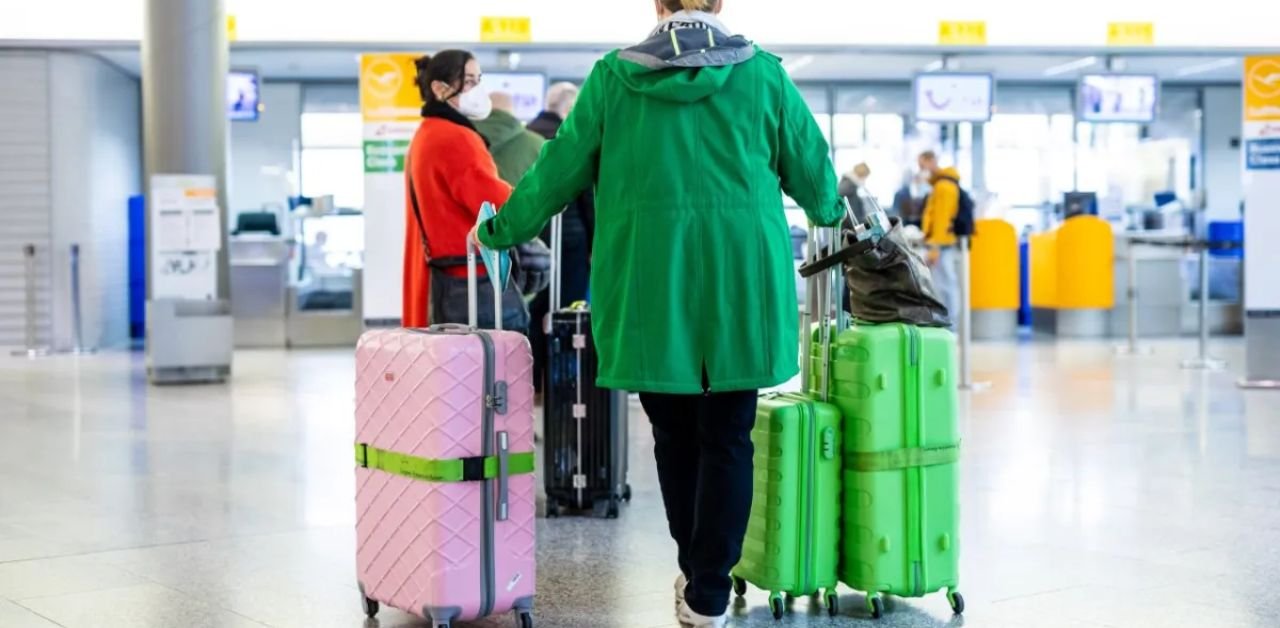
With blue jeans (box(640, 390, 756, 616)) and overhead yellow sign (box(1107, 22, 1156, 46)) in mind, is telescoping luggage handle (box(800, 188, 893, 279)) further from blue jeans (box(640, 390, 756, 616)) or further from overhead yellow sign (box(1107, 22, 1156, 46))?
overhead yellow sign (box(1107, 22, 1156, 46))

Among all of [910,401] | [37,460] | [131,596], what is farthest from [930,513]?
[37,460]

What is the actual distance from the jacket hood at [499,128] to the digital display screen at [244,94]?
9.29m

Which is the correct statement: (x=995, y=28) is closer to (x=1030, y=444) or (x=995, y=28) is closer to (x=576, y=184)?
(x=1030, y=444)

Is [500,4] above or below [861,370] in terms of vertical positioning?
above

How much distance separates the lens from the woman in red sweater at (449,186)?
4137mm

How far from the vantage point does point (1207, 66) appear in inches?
707

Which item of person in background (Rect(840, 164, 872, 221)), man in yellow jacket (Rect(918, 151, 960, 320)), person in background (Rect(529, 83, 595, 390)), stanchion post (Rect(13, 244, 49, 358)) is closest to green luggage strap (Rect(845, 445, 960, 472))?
person in background (Rect(529, 83, 595, 390))

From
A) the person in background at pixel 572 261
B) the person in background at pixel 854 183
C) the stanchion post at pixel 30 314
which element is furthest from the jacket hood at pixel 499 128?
the stanchion post at pixel 30 314

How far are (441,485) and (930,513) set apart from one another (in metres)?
1.10

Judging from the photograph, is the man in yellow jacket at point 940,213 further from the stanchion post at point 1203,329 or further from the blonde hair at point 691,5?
the blonde hair at point 691,5

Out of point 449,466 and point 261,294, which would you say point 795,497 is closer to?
point 449,466

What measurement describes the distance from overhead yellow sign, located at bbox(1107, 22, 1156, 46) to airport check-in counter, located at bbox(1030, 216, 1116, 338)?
8.65ft

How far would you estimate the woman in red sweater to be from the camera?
4.14 metres

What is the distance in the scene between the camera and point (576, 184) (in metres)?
2.87
